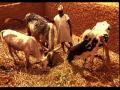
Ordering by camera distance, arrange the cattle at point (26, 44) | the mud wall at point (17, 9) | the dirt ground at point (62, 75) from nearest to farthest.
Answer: the dirt ground at point (62, 75) < the cattle at point (26, 44) < the mud wall at point (17, 9)

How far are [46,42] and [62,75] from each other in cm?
73

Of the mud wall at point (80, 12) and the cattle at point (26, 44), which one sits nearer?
the cattle at point (26, 44)

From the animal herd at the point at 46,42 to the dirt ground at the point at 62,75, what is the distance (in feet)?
0.44

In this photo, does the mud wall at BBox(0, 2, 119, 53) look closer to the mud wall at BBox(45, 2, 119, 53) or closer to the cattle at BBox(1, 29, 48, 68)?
the mud wall at BBox(45, 2, 119, 53)

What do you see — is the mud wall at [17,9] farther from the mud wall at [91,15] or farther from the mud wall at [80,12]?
the mud wall at [91,15]

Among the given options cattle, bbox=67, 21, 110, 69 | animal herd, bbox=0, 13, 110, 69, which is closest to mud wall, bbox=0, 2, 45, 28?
animal herd, bbox=0, 13, 110, 69

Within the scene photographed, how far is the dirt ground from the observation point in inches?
159

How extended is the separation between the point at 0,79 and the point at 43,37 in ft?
3.18

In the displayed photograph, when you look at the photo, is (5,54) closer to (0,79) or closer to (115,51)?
(0,79)

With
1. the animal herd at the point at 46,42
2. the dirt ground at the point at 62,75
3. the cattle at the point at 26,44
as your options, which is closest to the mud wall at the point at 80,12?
the animal herd at the point at 46,42

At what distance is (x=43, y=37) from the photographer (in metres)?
4.66

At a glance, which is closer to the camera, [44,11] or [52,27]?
[52,27]

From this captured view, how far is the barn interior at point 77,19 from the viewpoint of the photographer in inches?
161

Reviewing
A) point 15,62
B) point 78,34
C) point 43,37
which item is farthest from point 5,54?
point 78,34
